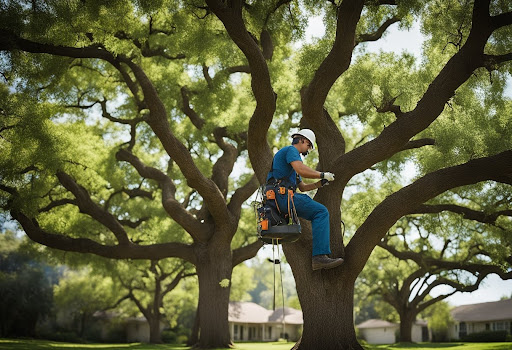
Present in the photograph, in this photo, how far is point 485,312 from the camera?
45812 millimetres

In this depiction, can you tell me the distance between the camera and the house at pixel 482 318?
42188mm

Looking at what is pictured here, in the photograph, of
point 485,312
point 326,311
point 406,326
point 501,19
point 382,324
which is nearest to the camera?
point 501,19

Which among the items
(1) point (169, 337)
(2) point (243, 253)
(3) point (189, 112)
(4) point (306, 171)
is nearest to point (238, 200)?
(2) point (243, 253)

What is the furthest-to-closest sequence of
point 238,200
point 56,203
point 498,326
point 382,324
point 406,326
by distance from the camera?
point 382,324
point 498,326
point 406,326
point 56,203
point 238,200

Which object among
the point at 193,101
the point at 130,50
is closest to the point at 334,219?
the point at 130,50

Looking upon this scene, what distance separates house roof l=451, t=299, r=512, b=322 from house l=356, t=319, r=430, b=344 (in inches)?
194

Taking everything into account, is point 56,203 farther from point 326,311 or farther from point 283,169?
point 283,169

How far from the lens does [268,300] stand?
101188 millimetres

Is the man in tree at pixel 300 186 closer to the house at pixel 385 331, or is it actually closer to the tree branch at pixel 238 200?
the tree branch at pixel 238 200

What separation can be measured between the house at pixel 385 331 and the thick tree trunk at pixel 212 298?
138ft

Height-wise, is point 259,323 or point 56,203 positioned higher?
point 56,203

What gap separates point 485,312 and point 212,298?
127ft

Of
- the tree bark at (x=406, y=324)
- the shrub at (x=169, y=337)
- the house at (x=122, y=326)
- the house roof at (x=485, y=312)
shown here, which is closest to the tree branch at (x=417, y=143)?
the tree bark at (x=406, y=324)

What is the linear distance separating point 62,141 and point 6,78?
2.53m
